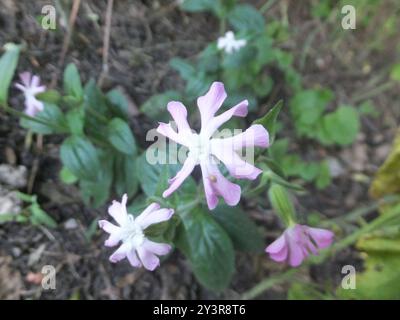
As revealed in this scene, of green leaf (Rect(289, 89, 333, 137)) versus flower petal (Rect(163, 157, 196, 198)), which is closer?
flower petal (Rect(163, 157, 196, 198))

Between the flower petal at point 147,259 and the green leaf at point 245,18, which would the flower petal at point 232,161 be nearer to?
the flower petal at point 147,259

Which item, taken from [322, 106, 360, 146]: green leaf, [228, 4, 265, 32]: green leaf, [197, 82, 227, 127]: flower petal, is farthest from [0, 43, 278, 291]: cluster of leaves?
[322, 106, 360, 146]: green leaf

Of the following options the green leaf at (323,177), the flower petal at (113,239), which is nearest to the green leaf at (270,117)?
the flower petal at (113,239)

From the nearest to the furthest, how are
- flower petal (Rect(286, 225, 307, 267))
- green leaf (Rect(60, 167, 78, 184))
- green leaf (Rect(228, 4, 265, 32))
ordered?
1. flower petal (Rect(286, 225, 307, 267))
2. green leaf (Rect(60, 167, 78, 184))
3. green leaf (Rect(228, 4, 265, 32))

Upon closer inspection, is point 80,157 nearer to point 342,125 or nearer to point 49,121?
point 49,121

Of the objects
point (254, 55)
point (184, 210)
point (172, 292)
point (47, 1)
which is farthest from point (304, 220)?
point (47, 1)

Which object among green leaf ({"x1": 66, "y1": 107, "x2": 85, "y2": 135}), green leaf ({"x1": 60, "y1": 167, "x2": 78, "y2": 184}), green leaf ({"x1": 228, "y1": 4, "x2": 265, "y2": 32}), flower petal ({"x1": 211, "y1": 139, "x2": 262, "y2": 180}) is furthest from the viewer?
green leaf ({"x1": 228, "y1": 4, "x2": 265, "y2": 32})

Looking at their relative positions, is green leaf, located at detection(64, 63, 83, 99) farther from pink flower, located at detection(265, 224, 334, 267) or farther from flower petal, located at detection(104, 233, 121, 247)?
pink flower, located at detection(265, 224, 334, 267)
